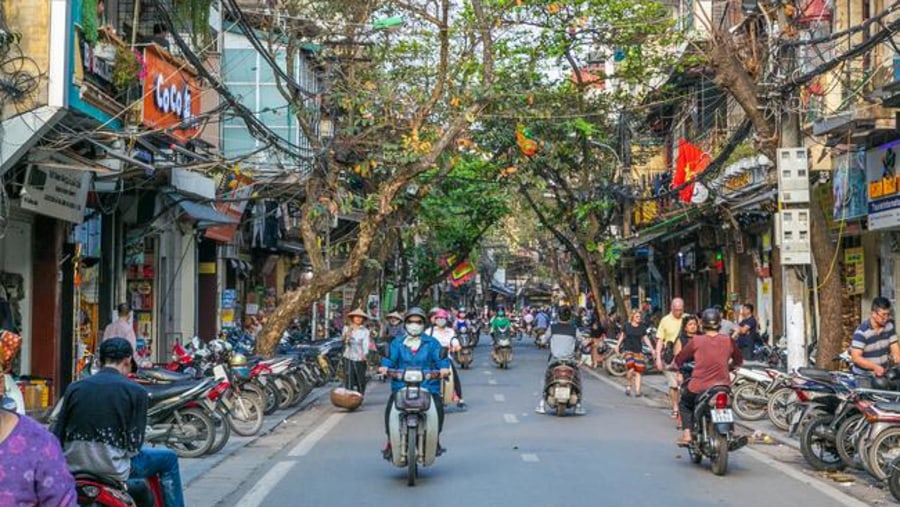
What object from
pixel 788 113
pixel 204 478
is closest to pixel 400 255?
pixel 788 113

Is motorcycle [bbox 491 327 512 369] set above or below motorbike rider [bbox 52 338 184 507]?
below

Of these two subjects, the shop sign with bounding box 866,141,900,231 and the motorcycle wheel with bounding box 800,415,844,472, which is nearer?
the motorcycle wheel with bounding box 800,415,844,472

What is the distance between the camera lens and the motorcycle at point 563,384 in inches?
711

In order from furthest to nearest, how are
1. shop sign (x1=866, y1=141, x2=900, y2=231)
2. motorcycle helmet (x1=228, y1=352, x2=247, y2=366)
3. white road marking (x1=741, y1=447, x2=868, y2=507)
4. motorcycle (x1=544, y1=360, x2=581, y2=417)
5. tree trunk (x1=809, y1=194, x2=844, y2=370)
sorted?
shop sign (x1=866, y1=141, x2=900, y2=231)
motorcycle (x1=544, y1=360, x2=581, y2=417)
motorcycle helmet (x1=228, y1=352, x2=247, y2=366)
tree trunk (x1=809, y1=194, x2=844, y2=370)
white road marking (x1=741, y1=447, x2=868, y2=507)

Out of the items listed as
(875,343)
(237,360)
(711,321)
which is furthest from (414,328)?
(237,360)

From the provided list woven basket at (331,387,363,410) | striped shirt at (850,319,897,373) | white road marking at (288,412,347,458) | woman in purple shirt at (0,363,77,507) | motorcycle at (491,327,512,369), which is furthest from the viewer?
motorcycle at (491,327,512,369)

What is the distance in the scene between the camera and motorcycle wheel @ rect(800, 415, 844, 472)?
41.9 ft

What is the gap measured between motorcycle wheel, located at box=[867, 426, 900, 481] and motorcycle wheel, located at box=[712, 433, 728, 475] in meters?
1.39

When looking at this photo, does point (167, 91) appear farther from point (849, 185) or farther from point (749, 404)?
point (849, 185)

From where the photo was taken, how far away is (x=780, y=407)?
55.5 feet

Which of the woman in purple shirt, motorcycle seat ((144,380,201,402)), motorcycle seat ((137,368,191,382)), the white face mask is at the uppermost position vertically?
the white face mask

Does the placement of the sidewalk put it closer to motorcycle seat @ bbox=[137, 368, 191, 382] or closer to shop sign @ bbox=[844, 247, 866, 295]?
motorcycle seat @ bbox=[137, 368, 191, 382]

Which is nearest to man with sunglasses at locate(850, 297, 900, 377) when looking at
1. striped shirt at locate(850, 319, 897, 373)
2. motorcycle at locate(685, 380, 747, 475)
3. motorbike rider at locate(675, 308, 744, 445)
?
striped shirt at locate(850, 319, 897, 373)

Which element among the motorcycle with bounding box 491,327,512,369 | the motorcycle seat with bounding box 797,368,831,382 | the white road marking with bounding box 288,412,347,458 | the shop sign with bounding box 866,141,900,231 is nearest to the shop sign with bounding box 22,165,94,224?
the white road marking with bounding box 288,412,347,458
